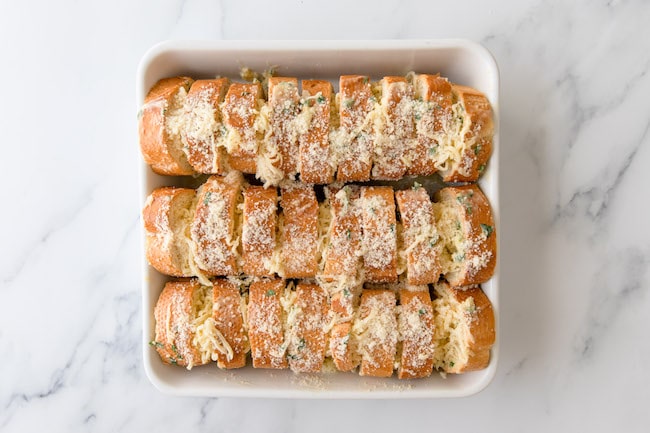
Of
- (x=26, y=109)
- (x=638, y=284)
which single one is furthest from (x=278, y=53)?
(x=638, y=284)

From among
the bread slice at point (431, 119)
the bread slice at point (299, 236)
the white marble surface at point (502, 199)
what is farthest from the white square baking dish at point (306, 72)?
the bread slice at point (299, 236)

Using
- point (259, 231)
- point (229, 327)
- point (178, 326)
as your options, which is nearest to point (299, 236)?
point (259, 231)

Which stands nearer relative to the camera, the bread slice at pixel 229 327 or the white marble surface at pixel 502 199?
the bread slice at pixel 229 327

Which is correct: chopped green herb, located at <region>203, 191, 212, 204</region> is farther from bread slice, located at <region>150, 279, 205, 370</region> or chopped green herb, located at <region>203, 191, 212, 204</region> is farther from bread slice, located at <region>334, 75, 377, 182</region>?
bread slice, located at <region>334, 75, 377, 182</region>

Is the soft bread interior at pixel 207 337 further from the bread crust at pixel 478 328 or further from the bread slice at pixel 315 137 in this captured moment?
the bread crust at pixel 478 328

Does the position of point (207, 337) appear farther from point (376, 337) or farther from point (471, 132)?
point (471, 132)
